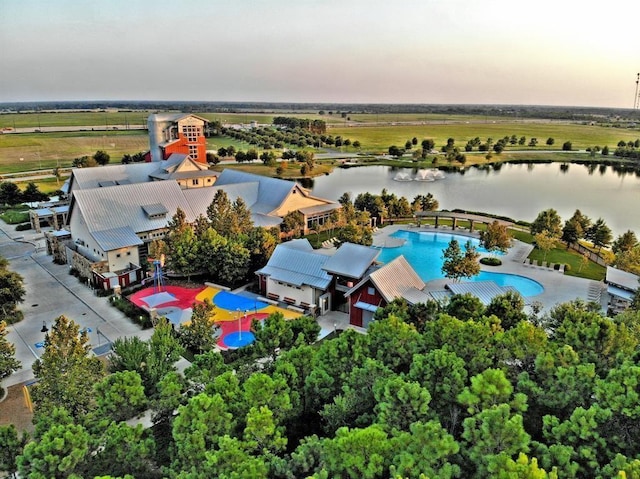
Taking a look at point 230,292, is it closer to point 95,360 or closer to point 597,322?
point 95,360

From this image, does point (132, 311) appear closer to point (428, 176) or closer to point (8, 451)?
point (8, 451)

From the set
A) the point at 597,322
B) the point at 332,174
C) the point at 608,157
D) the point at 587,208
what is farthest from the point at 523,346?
the point at 608,157

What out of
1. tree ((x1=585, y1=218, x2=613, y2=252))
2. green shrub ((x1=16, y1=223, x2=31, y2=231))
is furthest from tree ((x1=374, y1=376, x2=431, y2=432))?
green shrub ((x1=16, y1=223, x2=31, y2=231))

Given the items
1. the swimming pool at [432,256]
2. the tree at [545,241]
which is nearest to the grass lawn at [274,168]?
the swimming pool at [432,256]

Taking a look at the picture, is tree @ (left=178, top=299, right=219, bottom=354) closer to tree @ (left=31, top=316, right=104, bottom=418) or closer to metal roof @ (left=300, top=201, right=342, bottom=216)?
tree @ (left=31, top=316, right=104, bottom=418)

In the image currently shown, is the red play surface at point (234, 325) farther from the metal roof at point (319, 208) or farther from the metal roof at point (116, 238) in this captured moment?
the metal roof at point (319, 208)

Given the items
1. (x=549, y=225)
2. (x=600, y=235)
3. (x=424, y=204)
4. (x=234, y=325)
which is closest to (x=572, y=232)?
(x=549, y=225)
